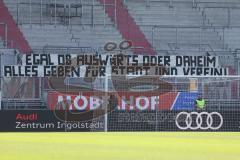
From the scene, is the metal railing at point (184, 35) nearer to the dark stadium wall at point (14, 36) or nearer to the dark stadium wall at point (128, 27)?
the dark stadium wall at point (128, 27)

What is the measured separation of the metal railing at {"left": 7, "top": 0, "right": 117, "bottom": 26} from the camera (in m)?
29.8

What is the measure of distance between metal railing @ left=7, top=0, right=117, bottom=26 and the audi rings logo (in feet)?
35.8

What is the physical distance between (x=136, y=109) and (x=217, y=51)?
8.97 meters

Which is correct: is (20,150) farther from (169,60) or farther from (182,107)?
(169,60)

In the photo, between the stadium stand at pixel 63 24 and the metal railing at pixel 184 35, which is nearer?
the stadium stand at pixel 63 24

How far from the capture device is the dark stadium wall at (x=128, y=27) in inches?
1169

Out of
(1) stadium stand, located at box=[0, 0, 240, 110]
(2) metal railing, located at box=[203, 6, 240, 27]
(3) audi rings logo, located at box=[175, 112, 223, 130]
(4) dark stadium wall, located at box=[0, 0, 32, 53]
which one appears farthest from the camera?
(2) metal railing, located at box=[203, 6, 240, 27]

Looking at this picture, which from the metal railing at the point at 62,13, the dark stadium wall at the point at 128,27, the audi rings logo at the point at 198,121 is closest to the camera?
the audi rings logo at the point at 198,121

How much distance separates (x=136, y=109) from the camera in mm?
21219

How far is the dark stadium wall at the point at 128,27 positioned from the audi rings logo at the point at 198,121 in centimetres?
880

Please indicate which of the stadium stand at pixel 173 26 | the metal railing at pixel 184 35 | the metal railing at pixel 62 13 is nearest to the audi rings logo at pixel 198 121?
the stadium stand at pixel 173 26

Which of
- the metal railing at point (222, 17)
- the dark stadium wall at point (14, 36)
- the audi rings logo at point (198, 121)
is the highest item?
the metal railing at point (222, 17)

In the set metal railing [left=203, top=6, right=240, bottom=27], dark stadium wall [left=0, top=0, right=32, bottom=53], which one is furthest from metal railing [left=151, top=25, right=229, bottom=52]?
dark stadium wall [left=0, top=0, right=32, bottom=53]

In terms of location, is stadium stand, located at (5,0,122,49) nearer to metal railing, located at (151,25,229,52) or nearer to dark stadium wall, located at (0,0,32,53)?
dark stadium wall, located at (0,0,32,53)
